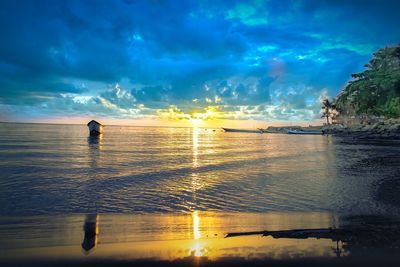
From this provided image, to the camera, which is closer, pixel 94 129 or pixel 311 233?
pixel 311 233

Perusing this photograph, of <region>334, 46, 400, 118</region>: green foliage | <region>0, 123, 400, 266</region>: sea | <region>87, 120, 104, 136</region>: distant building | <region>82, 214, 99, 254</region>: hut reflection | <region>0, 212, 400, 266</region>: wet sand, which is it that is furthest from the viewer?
<region>87, 120, 104, 136</region>: distant building

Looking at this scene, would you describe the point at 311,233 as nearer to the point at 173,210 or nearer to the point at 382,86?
the point at 173,210

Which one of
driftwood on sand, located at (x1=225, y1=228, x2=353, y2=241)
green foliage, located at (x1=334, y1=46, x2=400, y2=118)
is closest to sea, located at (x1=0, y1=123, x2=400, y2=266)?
driftwood on sand, located at (x1=225, y1=228, x2=353, y2=241)

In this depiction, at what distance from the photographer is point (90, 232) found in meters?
8.37

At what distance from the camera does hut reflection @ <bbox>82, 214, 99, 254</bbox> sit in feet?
23.4

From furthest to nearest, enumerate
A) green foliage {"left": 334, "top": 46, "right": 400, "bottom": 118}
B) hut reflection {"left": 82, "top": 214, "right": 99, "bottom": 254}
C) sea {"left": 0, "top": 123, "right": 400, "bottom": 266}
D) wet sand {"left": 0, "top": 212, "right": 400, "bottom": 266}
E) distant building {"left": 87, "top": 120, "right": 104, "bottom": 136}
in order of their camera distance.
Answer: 1. distant building {"left": 87, "top": 120, "right": 104, "bottom": 136}
2. green foliage {"left": 334, "top": 46, "right": 400, "bottom": 118}
3. hut reflection {"left": 82, "top": 214, "right": 99, "bottom": 254}
4. sea {"left": 0, "top": 123, "right": 400, "bottom": 266}
5. wet sand {"left": 0, "top": 212, "right": 400, "bottom": 266}

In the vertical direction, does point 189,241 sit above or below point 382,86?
below

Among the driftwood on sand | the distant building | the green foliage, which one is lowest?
the driftwood on sand

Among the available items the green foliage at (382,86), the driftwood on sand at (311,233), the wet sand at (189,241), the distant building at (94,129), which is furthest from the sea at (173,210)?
the distant building at (94,129)

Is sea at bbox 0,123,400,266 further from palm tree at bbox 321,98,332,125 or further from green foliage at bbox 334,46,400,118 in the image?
palm tree at bbox 321,98,332,125

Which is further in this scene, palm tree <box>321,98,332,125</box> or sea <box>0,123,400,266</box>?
palm tree <box>321,98,332,125</box>

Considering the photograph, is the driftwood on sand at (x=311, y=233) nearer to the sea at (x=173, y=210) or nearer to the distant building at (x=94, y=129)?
the sea at (x=173, y=210)

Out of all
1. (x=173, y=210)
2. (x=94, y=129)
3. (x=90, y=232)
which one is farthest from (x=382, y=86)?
(x=94, y=129)

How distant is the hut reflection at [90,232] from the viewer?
7.13m
